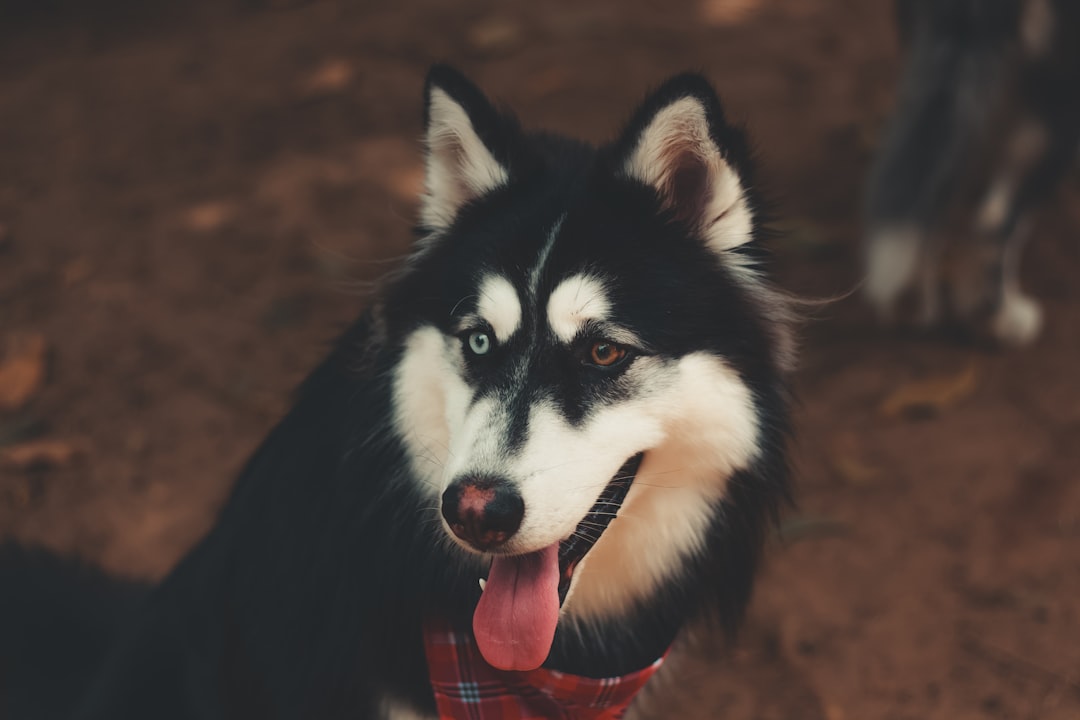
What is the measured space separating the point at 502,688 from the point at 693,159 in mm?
1098

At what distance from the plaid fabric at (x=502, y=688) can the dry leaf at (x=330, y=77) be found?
382 cm

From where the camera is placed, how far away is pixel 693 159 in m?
1.79

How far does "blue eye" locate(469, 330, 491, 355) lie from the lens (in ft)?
5.89

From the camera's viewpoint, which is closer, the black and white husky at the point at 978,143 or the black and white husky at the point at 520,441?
the black and white husky at the point at 520,441

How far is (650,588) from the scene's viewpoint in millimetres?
1959

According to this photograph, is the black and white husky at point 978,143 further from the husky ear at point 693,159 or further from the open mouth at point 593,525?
the open mouth at point 593,525

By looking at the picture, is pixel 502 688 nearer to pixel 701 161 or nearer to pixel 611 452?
pixel 611 452

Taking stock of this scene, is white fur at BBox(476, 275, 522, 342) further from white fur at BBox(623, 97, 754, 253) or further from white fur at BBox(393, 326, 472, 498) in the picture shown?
white fur at BBox(623, 97, 754, 253)

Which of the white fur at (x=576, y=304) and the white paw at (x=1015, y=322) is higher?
the white fur at (x=576, y=304)

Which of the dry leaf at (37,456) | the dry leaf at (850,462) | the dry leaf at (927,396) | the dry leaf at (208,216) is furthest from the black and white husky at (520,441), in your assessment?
the dry leaf at (208,216)

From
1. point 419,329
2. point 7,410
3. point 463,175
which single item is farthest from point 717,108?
point 7,410

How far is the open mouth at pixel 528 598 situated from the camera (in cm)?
173

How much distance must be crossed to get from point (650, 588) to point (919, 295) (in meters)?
2.39

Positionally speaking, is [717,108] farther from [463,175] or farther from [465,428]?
[465,428]
